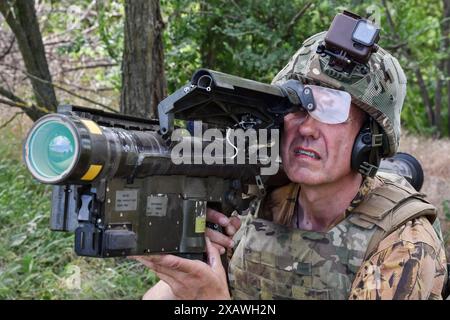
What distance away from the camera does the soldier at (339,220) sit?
8.22ft

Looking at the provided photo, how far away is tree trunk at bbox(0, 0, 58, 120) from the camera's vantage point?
648 centimetres

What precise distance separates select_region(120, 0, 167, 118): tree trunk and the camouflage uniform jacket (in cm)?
221

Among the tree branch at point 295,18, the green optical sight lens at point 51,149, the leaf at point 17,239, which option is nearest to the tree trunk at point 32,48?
the leaf at point 17,239

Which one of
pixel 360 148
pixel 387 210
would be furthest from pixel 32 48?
pixel 387 210

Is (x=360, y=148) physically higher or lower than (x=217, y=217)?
higher

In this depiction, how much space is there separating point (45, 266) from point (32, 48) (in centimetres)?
232

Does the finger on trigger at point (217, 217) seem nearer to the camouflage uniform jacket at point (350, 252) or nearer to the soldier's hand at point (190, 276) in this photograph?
the soldier's hand at point (190, 276)

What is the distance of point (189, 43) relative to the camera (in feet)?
21.8

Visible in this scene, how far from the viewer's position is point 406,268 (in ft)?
8.13

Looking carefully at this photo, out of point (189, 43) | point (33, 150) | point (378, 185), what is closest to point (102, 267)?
point (189, 43)

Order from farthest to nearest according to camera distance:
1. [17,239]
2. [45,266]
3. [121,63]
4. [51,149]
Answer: [121,63], [17,239], [45,266], [51,149]

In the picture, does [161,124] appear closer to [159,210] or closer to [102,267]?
[159,210]

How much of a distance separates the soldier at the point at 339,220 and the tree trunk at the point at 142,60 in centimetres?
231

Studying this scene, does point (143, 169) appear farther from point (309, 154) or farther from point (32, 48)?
point (32, 48)
